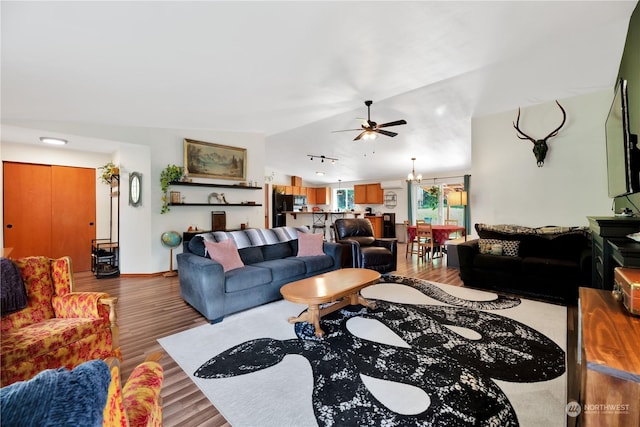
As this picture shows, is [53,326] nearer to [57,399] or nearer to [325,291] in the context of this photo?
[57,399]

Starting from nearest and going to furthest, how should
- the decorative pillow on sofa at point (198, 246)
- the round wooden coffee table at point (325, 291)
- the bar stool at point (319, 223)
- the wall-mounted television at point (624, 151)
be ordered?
the wall-mounted television at point (624, 151) → the round wooden coffee table at point (325, 291) → the decorative pillow on sofa at point (198, 246) → the bar stool at point (319, 223)

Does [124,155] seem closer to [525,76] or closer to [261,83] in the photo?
[261,83]

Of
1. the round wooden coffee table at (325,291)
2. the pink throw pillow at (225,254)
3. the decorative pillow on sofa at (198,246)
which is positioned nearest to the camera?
the round wooden coffee table at (325,291)

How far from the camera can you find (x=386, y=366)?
1952 millimetres

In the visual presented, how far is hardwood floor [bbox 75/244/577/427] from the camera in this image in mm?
1574

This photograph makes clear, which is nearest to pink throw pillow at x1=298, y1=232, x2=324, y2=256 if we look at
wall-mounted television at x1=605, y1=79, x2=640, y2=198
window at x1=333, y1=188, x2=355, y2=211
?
wall-mounted television at x1=605, y1=79, x2=640, y2=198

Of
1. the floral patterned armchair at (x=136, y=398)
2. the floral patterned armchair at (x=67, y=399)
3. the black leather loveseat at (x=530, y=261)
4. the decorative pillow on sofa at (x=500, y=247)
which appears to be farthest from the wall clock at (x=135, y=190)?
the decorative pillow on sofa at (x=500, y=247)

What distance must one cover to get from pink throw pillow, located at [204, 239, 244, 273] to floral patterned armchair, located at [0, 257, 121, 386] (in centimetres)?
119

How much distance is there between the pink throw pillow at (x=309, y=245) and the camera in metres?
4.04

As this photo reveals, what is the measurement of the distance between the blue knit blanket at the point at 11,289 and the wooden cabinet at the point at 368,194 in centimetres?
883

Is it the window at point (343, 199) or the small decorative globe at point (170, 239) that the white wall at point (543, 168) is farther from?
the window at point (343, 199)

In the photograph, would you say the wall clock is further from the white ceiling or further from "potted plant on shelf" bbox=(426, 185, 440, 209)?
"potted plant on shelf" bbox=(426, 185, 440, 209)

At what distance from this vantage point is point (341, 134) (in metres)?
6.31

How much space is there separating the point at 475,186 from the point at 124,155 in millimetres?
6385
